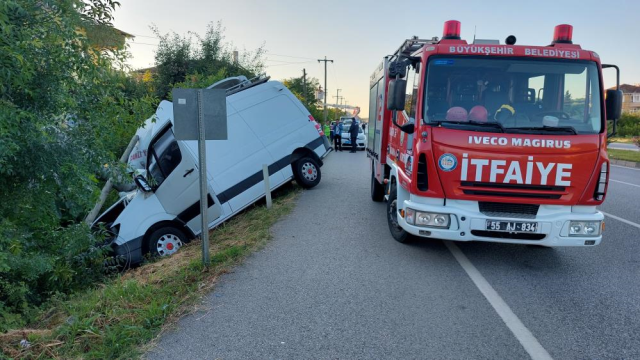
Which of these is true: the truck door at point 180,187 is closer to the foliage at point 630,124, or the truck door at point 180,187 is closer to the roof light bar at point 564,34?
the roof light bar at point 564,34

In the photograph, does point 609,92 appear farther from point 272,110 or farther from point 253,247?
point 272,110

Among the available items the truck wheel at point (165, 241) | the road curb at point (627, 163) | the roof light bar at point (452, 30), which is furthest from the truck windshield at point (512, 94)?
the road curb at point (627, 163)

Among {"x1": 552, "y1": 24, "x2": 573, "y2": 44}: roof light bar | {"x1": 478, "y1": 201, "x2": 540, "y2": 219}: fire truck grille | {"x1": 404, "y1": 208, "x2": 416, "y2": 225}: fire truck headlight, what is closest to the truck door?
{"x1": 404, "y1": 208, "x2": 416, "y2": 225}: fire truck headlight

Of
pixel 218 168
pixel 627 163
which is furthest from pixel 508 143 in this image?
pixel 627 163

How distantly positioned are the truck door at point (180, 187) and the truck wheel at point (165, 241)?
0.86ft

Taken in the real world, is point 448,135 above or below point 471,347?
above

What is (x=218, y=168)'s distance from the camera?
8047 mm

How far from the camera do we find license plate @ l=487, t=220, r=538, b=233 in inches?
184

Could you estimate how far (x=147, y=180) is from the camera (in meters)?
6.88

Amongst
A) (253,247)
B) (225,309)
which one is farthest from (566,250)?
(225,309)

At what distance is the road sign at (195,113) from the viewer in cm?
464

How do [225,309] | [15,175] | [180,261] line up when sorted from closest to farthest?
[225,309], [15,175], [180,261]

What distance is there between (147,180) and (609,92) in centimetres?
654

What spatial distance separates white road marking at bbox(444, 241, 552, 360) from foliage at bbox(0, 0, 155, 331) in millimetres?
4402
